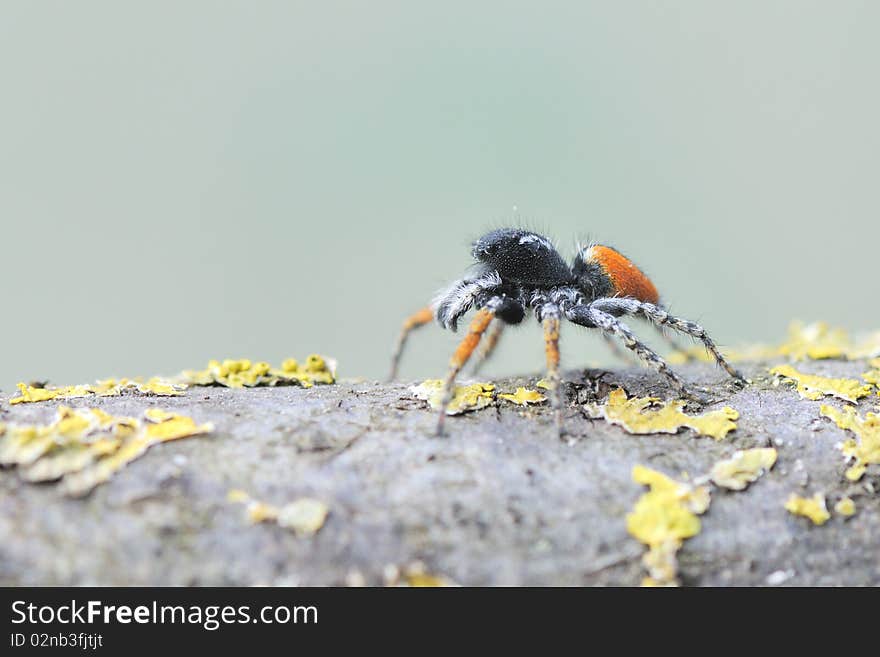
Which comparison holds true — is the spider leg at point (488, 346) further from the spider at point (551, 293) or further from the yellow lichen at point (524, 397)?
the yellow lichen at point (524, 397)

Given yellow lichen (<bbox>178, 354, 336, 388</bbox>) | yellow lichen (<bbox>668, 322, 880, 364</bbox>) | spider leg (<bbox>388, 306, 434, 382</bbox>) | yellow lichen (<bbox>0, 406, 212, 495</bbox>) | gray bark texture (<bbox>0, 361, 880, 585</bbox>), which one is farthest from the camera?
spider leg (<bbox>388, 306, 434, 382</bbox>)

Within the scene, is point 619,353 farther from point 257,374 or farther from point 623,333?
point 257,374

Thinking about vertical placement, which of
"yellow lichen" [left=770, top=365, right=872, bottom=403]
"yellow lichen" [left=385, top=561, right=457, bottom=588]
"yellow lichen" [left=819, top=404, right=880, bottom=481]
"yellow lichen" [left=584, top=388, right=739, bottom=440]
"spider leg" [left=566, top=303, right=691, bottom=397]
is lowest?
"yellow lichen" [left=385, top=561, right=457, bottom=588]

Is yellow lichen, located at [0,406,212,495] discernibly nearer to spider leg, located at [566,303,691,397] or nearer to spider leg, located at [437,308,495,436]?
spider leg, located at [437,308,495,436]

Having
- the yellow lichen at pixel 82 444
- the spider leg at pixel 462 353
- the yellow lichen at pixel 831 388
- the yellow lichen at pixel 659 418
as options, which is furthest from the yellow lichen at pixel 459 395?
the yellow lichen at pixel 831 388

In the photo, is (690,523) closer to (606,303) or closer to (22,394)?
(606,303)

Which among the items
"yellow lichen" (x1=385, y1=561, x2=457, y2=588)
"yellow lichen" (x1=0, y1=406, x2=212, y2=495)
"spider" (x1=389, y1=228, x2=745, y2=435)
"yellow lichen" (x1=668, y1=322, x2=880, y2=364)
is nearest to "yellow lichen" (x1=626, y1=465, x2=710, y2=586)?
"yellow lichen" (x1=385, y1=561, x2=457, y2=588)
